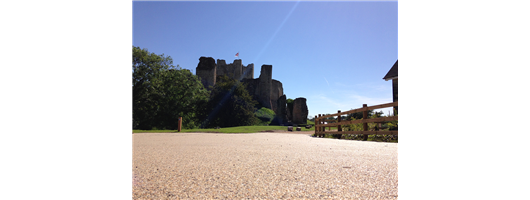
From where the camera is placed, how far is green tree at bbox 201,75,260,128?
25.9 meters

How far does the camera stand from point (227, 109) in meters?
26.2

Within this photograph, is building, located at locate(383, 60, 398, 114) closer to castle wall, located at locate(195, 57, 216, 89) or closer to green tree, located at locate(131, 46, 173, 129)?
green tree, located at locate(131, 46, 173, 129)

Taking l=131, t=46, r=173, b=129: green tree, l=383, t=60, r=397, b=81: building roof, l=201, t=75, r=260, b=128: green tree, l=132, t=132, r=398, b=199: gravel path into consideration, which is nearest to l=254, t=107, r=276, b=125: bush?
l=201, t=75, r=260, b=128: green tree

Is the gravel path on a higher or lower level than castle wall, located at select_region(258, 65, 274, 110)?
lower

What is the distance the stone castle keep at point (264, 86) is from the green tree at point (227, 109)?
723cm

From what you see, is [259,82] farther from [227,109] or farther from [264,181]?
[264,181]

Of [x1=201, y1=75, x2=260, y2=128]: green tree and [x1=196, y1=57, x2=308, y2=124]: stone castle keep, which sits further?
[x1=196, y1=57, x2=308, y2=124]: stone castle keep

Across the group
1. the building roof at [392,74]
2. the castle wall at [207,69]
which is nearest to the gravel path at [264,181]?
the building roof at [392,74]

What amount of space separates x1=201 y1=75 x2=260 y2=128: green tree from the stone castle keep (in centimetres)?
723

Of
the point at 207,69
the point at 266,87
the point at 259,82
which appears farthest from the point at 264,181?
the point at 259,82

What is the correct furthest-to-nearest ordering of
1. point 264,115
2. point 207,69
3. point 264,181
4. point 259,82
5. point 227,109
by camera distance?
1. point 259,82
2. point 207,69
3. point 264,115
4. point 227,109
5. point 264,181

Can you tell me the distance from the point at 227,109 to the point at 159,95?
622 cm

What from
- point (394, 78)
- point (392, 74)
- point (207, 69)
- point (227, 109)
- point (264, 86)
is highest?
point (207, 69)

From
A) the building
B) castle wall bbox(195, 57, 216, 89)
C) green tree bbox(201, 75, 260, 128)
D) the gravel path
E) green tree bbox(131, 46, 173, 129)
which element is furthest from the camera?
castle wall bbox(195, 57, 216, 89)
